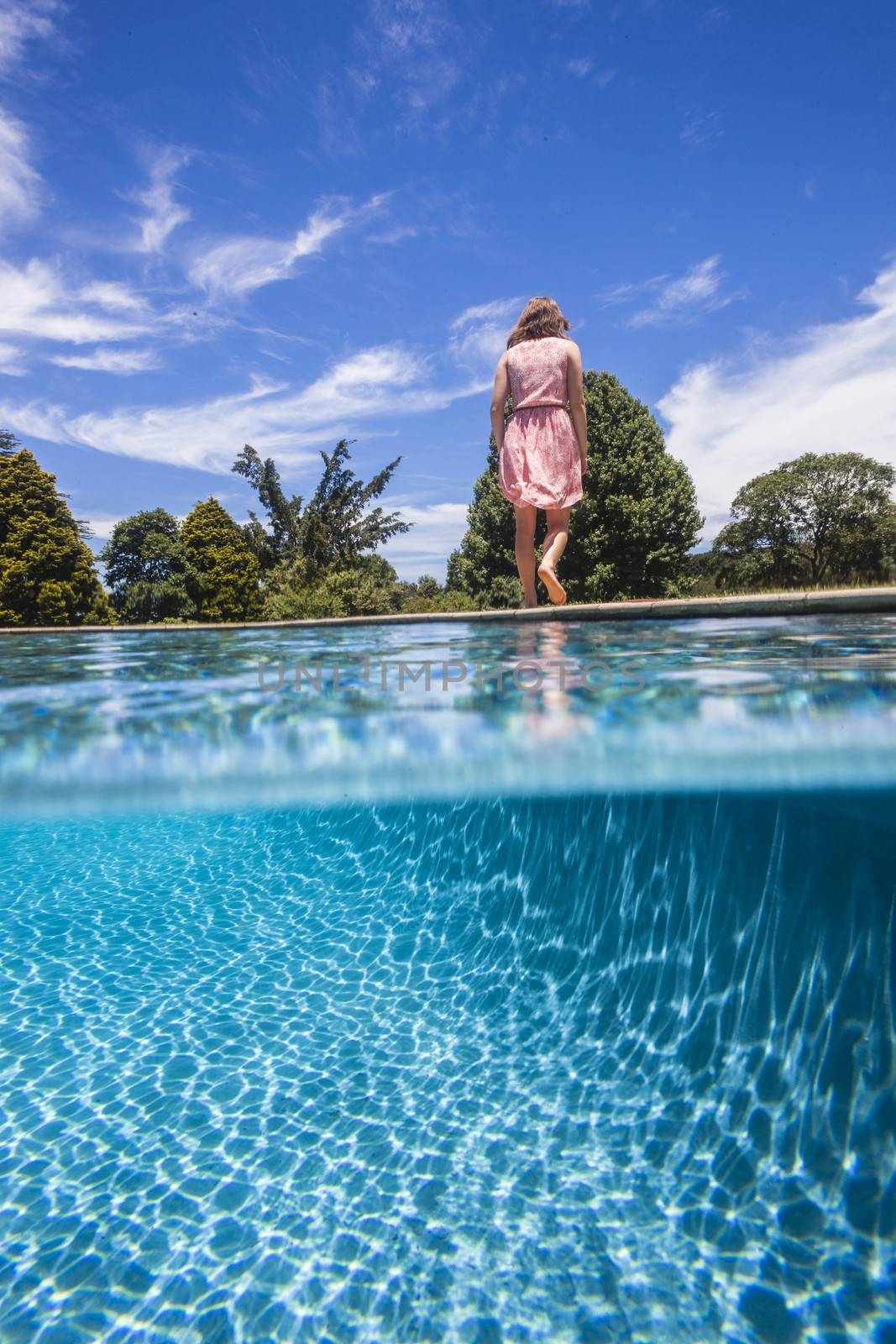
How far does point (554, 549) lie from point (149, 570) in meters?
43.4

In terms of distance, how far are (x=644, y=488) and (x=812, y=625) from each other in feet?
64.4

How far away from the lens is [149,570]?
152ft

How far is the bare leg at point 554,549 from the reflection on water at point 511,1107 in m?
2.58

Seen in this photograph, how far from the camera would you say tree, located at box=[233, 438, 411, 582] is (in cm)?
3525

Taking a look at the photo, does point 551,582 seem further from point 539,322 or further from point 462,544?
point 462,544

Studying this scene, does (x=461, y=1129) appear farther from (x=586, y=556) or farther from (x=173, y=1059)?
(x=586, y=556)

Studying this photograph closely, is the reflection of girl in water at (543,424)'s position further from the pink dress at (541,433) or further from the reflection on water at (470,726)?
the reflection on water at (470,726)

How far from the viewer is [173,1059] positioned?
6047 mm

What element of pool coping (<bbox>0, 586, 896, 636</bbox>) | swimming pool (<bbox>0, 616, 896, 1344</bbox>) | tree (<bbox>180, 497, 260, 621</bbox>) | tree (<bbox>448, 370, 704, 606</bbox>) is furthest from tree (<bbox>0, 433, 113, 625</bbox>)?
swimming pool (<bbox>0, 616, 896, 1344</bbox>)

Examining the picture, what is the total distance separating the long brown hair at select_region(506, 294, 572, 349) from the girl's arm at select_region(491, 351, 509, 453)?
1.00 ft

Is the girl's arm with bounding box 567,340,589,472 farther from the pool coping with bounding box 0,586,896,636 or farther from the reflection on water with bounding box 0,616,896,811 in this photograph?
the reflection on water with bounding box 0,616,896,811

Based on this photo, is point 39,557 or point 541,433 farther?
point 39,557

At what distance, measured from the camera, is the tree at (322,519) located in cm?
3525

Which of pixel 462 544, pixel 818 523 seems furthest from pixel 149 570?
pixel 818 523
